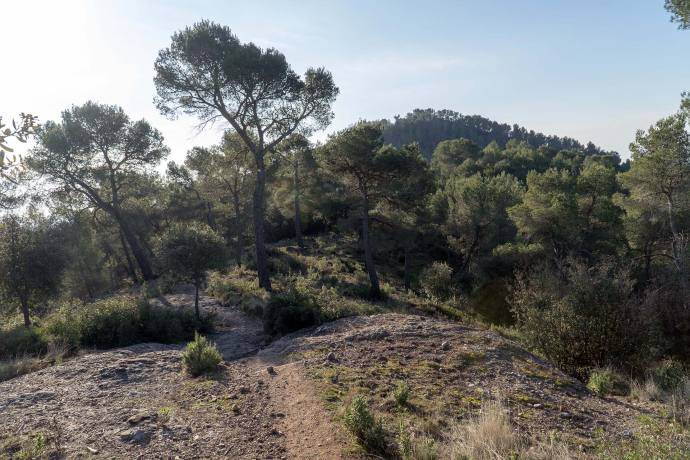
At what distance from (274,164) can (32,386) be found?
58.7 feet

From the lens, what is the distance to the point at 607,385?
541 cm

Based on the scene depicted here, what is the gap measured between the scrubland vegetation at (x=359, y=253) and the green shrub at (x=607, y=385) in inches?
1.5

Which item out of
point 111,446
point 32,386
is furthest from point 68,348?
point 111,446

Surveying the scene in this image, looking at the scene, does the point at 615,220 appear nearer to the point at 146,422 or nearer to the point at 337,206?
the point at 337,206

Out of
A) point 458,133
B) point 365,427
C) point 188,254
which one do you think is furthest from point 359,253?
point 458,133

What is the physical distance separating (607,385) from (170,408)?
6.61 m

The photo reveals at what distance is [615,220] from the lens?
67.2 ft

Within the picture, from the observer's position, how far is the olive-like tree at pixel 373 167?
1655 cm

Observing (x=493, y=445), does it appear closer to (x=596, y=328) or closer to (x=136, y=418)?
(x=136, y=418)

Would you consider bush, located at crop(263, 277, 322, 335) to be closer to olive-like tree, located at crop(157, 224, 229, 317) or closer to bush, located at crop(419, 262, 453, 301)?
olive-like tree, located at crop(157, 224, 229, 317)

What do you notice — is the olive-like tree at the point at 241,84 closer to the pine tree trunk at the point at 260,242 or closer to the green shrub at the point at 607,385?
the pine tree trunk at the point at 260,242

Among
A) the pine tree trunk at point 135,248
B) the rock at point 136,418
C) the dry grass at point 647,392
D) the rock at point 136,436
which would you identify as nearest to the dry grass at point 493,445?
the dry grass at point 647,392

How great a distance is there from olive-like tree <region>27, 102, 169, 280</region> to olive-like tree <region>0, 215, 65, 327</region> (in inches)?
172

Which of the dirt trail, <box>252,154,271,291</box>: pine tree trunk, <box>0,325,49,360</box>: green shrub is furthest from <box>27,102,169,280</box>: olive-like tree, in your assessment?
the dirt trail
